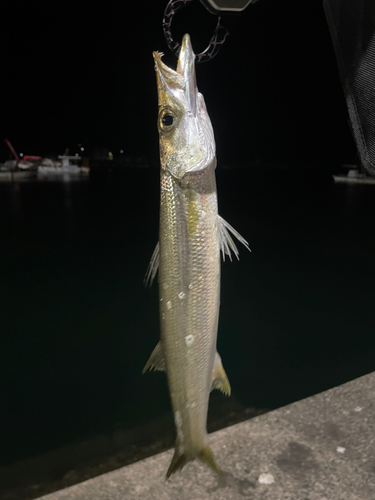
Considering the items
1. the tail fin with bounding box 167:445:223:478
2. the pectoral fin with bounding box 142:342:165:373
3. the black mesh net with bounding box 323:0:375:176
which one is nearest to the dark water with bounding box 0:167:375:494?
the tail fin with bounding box 167:445:223:478

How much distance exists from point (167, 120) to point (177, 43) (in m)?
0.52

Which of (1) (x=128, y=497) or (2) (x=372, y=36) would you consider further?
(1) (x=128, y=497)

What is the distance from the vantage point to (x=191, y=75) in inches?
66.1

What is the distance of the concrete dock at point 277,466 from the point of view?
2.23 meters

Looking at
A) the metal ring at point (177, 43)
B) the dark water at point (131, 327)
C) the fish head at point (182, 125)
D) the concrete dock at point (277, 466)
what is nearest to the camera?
the fish head at point (182, 125)

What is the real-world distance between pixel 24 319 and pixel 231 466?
7.67 metres

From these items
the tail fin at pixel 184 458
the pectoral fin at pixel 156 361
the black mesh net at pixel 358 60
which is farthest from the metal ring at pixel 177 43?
the tail fin at pixel 184 458

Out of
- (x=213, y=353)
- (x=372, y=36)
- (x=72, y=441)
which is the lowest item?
(x=72, y=441)

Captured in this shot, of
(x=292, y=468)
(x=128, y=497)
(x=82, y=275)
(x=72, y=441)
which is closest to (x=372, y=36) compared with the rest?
(x=292, y=468)

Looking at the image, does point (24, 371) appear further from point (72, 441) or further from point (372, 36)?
point (372, 36)

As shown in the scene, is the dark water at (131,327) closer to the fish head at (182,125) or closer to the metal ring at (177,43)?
the fish head at (182,125)

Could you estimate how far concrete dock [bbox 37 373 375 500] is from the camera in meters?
2.23

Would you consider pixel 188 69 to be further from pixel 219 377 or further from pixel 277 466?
pixel 277 466

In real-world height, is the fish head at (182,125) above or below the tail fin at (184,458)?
above
